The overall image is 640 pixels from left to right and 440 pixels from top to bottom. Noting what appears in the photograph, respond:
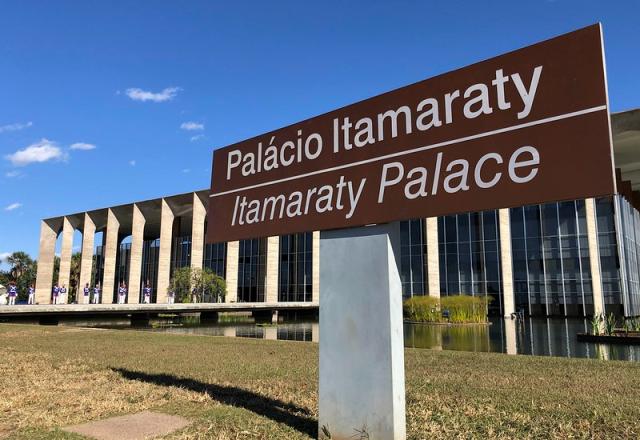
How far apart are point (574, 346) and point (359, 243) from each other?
15863 mm

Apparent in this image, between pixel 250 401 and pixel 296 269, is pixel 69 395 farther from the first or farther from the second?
pixel 296 269

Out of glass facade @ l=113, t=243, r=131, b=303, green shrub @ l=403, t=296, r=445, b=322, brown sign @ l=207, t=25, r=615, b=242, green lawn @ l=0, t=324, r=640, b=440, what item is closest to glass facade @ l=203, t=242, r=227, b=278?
glass facade @ l=113, t=243, r=131, b=303

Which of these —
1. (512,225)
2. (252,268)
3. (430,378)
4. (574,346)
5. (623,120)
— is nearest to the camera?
(430,378)

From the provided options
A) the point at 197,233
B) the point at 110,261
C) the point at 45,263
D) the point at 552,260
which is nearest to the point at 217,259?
the point at 197,233

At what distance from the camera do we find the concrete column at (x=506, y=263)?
140ft

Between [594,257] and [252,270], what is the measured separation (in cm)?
3719

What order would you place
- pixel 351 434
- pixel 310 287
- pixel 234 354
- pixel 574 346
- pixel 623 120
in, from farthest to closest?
1. pixel 310 287
2. pixel 623 120
3. pixel 574 346
4. pixel 234 354
5. pixel 351 434

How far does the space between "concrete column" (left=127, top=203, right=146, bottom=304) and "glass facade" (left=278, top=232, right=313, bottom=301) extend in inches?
692

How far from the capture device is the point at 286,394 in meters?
7.15

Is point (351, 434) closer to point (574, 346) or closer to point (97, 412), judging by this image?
point (97, 412)

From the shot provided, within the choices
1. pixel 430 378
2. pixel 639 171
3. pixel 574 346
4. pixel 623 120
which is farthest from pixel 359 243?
pixel 639 171

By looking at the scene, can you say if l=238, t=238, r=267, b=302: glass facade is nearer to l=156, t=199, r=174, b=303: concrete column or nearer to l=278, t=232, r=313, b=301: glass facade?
l=278, t=232, r=313, b=301: glass facade

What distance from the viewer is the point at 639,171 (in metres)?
43.9

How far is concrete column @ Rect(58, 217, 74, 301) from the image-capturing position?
224ft
